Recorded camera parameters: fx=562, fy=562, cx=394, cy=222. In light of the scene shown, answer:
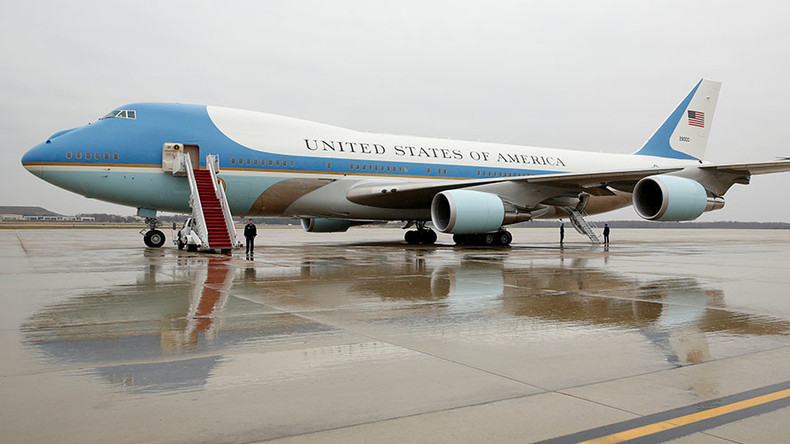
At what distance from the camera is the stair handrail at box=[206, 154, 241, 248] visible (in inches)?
565

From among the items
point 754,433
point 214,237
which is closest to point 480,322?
point 754,433

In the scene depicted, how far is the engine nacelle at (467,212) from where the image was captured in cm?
1584

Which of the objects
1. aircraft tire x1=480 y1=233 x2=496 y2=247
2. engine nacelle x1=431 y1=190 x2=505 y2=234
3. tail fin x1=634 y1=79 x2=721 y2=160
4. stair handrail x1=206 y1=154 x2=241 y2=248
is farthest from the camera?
tail fin x1=634 y1=79 x2=721 y2=160

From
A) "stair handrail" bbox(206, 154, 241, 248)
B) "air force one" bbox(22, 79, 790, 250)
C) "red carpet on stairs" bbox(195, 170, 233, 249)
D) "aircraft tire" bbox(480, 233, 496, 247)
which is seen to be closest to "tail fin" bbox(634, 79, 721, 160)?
"air force one" bbox(22, 79, 790, 250)

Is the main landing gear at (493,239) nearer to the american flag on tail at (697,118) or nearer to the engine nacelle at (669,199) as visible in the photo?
the engine nacelle at (669,199)

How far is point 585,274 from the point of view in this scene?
10445 millimetres

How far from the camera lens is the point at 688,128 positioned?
82.4ft

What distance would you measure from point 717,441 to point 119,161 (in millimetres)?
15558

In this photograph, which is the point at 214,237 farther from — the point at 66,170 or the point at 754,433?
the point at 754,433

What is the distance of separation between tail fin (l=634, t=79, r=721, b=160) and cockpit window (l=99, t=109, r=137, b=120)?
21.3m

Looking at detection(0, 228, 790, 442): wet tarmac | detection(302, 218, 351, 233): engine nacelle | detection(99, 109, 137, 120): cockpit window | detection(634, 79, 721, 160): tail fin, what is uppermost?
detection(634, 79, 721, 160): tail fin

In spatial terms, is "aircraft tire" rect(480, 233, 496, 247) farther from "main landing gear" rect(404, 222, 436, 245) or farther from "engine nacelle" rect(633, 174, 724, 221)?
"engine nacelle" rect(633, 174, 724, 221)

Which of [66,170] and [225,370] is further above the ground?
[66,170]

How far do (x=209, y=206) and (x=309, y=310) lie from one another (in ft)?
31.3
